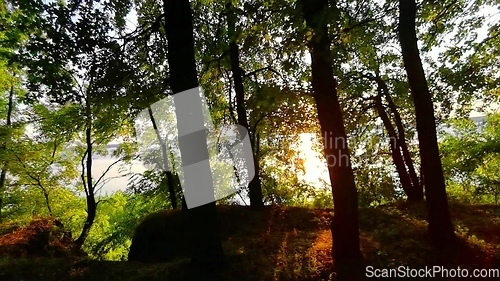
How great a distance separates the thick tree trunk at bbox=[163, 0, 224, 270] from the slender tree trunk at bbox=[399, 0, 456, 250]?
3786 mm

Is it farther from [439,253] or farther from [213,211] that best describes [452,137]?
[213,211]

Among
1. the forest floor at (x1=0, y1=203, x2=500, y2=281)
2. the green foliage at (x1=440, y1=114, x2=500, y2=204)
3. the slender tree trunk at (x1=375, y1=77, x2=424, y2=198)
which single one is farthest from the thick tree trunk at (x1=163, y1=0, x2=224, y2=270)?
the green foliage at (x1=440, y1=114, x2=500, y2=204)

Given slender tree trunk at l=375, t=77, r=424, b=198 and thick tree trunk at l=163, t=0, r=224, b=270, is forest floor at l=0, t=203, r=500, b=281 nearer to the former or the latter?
thick tree trunk at l=163, t=0, r=224, b=270

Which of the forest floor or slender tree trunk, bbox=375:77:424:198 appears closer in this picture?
the forest floor

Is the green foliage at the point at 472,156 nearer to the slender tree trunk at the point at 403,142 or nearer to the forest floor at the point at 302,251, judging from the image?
the slender tree trunk at the point at 403,142

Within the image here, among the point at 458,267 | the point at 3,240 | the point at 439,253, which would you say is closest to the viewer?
the point at 458,267

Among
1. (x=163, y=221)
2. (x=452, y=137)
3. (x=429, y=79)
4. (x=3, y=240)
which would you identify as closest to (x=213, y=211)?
(x=163, y=221)

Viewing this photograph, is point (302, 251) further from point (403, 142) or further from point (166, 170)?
point (166, 170)

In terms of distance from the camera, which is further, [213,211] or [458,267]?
[213,211]

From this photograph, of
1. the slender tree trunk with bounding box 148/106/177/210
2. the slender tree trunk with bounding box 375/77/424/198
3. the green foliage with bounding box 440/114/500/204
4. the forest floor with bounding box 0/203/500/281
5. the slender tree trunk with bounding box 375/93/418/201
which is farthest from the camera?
the slender tree trunk with bounding box 148/106/177/210

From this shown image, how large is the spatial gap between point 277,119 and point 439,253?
6.42 m

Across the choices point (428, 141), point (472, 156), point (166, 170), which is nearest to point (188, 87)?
point (428, 141)

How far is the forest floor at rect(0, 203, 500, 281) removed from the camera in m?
5.28

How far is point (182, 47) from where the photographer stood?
5293mm
